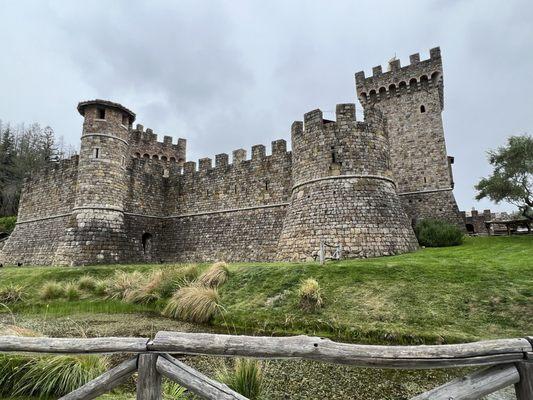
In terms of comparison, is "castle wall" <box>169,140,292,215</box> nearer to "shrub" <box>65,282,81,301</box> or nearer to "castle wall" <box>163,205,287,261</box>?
"castle wall" <box>163,205,287,261</box>

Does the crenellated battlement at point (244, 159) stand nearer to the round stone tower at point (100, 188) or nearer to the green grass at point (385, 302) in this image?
the round stone tower at point (100, 188)

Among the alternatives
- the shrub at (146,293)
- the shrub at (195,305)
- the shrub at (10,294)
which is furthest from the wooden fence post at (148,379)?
the shrub at (10,294)

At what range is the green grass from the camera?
746 centimetres

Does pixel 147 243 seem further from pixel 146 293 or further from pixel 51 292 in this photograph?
pixel 146 293

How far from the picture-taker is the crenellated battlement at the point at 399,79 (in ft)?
69.3

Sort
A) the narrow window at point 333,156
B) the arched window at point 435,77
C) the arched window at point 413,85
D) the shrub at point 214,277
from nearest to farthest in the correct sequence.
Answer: the shrub at point 214,277 → the narrow window at point 333,156 → the arched window at point 435,77 → the arched window at point 413,85

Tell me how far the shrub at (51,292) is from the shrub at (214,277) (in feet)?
18.4

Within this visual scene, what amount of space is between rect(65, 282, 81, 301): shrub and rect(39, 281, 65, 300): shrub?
235 mm

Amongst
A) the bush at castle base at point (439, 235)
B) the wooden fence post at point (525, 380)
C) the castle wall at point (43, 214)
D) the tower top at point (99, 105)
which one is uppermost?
the tower top at point (99, 105)

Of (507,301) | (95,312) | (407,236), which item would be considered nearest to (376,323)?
(507,301)

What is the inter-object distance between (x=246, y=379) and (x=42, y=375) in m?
2.80

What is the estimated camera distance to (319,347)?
2705 millimetres

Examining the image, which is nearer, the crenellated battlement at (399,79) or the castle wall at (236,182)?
the castle wall at (236,182)

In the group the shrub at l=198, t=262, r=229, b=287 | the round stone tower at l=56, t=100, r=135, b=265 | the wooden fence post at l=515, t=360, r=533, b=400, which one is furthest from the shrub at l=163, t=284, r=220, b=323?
the round stone tower at l=56, t=100, r=135, b=265
